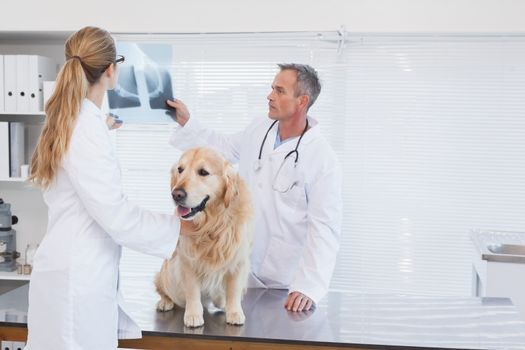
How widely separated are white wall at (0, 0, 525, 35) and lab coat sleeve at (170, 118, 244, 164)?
1.17m

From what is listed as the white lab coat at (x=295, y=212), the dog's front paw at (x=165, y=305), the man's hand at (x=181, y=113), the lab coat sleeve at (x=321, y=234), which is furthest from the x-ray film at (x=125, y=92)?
the dog's front paw at (x=165, y=305)

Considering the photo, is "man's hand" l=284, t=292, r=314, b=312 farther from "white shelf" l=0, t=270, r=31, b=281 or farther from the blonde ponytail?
"white shelf" l=0, t=270, r=31, b=281

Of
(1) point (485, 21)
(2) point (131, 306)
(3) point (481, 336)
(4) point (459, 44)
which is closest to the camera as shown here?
(3) point (481, 336)

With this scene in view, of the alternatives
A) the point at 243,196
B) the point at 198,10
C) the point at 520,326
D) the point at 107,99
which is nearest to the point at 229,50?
the point at 198,10

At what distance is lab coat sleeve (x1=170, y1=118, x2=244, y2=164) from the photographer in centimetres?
261

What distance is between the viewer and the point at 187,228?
1896 millimetres

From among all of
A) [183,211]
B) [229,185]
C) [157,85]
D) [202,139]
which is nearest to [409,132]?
[157,85]

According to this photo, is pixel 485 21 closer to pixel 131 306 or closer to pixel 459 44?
pixel 459 44

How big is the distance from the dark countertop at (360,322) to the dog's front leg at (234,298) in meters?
0.03

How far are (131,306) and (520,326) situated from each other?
4.01 ft

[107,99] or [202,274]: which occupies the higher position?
[107,99]

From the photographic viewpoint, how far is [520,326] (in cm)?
197

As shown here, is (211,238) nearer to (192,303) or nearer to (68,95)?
(192,303)

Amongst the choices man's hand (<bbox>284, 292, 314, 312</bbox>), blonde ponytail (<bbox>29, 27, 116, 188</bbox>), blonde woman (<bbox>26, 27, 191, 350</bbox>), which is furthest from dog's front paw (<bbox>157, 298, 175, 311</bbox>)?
blonde ponytail (<bbox>29, 27, 116, 188</bbox>)
